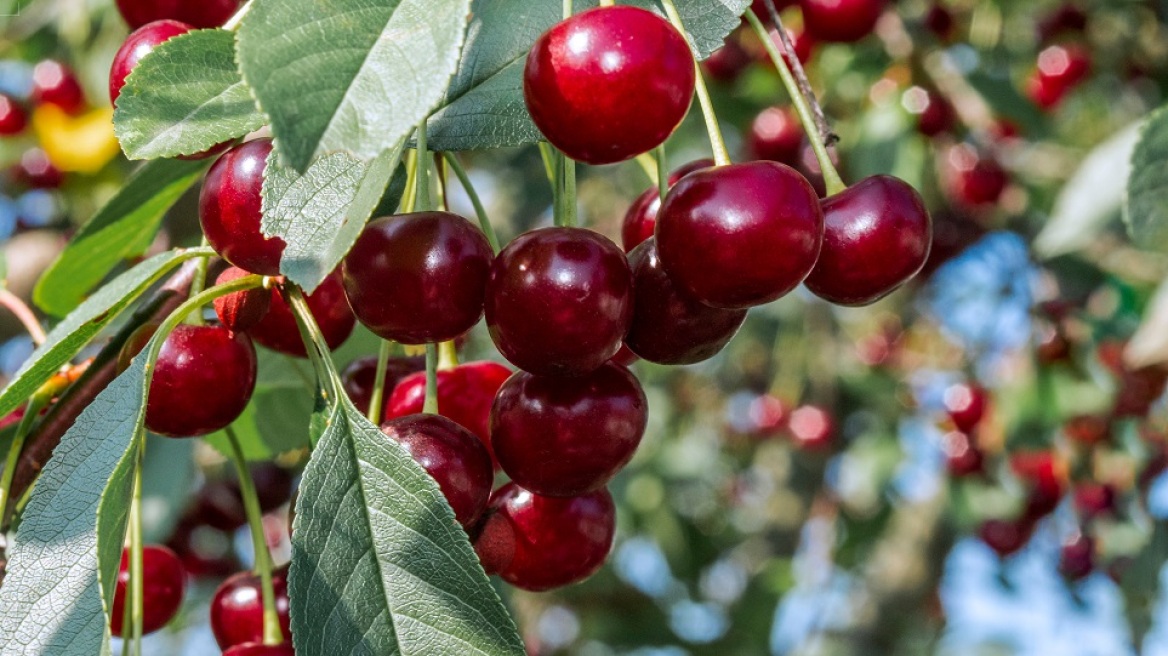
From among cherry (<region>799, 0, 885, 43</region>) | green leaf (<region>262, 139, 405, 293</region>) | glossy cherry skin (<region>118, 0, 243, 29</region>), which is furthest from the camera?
cherry (<region>799, 0, 885, 43</region>)

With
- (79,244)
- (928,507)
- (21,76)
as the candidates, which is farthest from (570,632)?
(79,244)

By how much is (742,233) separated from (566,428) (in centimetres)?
17

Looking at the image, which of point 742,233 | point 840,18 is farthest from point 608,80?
point 840,18

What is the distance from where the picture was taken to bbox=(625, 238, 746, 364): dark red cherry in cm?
76

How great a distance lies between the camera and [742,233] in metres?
0.70

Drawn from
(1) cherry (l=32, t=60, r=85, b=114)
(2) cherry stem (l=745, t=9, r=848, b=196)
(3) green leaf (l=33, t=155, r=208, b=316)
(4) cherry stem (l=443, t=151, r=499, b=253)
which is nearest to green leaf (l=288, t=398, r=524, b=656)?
(4) cherry stem (l=443, t=151, r=499, b=253)

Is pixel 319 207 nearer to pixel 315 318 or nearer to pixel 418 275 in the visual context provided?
pixel 418 275

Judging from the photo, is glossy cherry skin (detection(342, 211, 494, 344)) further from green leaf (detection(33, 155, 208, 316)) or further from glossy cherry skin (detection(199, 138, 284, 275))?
green leaf (detection(33, 155, 208, 316))

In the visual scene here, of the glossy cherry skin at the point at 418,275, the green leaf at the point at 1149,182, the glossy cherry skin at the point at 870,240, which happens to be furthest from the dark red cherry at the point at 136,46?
the green leaf at the point at 1149,182

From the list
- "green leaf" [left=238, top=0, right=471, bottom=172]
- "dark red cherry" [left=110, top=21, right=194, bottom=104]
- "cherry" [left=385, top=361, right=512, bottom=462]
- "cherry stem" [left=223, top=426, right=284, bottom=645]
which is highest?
"green leaf" [left=238, top=0, right=471, bottom=172]

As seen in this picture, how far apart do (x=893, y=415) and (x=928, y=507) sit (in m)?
0.31

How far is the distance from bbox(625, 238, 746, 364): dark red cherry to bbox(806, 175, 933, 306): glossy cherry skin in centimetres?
7

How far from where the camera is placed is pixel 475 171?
10.4 ft

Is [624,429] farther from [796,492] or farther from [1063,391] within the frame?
[796,492]
